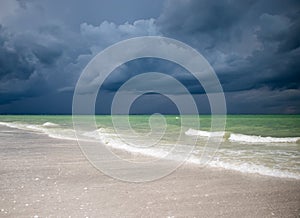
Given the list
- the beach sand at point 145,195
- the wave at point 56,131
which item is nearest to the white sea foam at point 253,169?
the beach sand at point 145,195

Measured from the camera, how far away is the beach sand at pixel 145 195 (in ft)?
23.6

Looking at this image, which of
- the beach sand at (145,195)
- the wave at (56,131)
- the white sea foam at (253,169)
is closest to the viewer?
the beach sand at (145,195)

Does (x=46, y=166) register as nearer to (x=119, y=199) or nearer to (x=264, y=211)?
(x=119, y=199)

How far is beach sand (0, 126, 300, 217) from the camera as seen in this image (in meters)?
7.20

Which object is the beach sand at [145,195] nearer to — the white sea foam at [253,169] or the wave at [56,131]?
the white sea foam at [253,169]

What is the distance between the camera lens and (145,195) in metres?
8.66

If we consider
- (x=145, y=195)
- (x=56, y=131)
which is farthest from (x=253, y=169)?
(x=56, y=131)

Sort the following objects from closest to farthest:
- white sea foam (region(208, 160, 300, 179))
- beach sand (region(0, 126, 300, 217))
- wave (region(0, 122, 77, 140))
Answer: beach sand (region(0, 126, 300, 217)), white sea foam (region(208, 160, 300, 179)), wave (region(0, 122, 77, 140))

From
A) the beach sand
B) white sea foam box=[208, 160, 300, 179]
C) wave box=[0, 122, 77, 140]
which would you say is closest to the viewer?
the beach sand

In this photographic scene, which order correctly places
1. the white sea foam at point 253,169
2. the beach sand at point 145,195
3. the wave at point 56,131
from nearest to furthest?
the beach sand at point 145,195, the white sea foam at point 253,169, the wave at point 56,131

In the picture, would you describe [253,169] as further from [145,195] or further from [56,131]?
[56,131]

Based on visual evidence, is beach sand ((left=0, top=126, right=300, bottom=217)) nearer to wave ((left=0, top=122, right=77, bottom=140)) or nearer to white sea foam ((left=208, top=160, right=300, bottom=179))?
white sea foam ((left=208, top=160, right=300, bottom=179))

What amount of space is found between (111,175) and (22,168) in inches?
171

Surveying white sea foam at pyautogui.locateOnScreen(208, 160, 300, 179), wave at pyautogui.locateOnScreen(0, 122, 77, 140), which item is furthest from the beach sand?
wave at pyautogui.locateOnScreen(0, 122, 77, 140)
